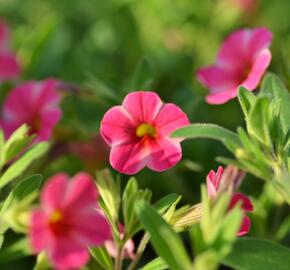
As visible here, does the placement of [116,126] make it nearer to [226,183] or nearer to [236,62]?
[226,183]

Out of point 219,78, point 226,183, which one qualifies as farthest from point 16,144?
point 219,78

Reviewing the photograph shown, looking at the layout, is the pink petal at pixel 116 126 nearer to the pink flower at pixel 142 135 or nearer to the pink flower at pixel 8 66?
the pink flower at pixel 142 135

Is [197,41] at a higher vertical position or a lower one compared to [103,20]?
lower

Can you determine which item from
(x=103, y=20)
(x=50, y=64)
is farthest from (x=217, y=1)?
(x=50, y=64)

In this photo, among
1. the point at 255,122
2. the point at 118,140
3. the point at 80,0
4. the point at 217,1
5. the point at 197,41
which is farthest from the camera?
the point at 80,0

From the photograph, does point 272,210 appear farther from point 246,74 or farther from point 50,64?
point 50,64

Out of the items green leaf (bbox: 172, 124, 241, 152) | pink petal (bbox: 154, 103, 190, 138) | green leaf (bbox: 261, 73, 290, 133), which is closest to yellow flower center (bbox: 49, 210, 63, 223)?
green leaf (bbox: 172, 124, 241, 152)

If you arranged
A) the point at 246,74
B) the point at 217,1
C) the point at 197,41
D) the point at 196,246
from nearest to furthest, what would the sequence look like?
the point at 196,246 < the point at 246,74 < the point at 197,41 < the point at 217,1

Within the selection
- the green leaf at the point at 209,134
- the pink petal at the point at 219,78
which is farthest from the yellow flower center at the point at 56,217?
the pink petal at the point at 219,78
